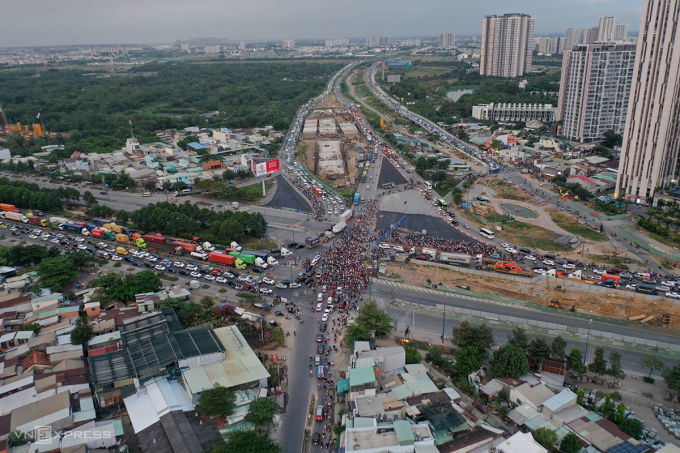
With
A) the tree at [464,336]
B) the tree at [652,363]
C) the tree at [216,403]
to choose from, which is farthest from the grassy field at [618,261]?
the tree at [216,403]

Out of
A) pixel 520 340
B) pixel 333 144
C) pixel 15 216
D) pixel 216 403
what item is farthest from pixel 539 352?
pixel 333 144

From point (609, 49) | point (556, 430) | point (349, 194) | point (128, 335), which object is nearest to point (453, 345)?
point (556, 430)

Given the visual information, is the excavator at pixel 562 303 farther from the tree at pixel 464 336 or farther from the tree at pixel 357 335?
the tree at pixel 357 335

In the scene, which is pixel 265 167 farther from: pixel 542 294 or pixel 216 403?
pixel 216 403

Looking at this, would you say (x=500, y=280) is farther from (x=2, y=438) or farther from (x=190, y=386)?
(x=2, y=438)

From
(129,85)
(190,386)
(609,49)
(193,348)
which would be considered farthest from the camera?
(129,85)
